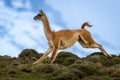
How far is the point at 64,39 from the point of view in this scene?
35.7 m

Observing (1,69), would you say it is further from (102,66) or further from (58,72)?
(102,66)

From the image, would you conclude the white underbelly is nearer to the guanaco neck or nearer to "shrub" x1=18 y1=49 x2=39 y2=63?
the guanaco neck

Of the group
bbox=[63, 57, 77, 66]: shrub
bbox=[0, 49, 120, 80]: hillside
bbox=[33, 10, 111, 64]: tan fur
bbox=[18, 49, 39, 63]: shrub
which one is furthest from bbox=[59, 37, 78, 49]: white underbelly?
bbox=[18, 49, 39, 63]: shrub

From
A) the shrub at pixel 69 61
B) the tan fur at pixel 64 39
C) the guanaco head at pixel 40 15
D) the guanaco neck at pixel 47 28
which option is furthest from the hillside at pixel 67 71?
the guanaco head at pixel 40 15

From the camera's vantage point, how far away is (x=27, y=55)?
142 feet

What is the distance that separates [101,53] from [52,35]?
17.8ft

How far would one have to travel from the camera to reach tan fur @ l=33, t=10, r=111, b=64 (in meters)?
35.0

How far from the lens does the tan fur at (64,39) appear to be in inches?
1377

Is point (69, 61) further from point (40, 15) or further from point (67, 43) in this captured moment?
point (40, 15)

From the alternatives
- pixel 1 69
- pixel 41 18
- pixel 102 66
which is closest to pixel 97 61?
pixel 102 66

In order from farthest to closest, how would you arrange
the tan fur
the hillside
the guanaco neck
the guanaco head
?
the guanaco head
the guanaco neck
the tan fur
the hillside

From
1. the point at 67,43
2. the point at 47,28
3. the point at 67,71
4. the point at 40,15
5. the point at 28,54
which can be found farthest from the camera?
the point at 28,54

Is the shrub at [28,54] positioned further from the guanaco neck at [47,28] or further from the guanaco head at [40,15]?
the guanaco head at [40,15]

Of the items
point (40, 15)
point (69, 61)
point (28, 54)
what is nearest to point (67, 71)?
point (40, 15)
